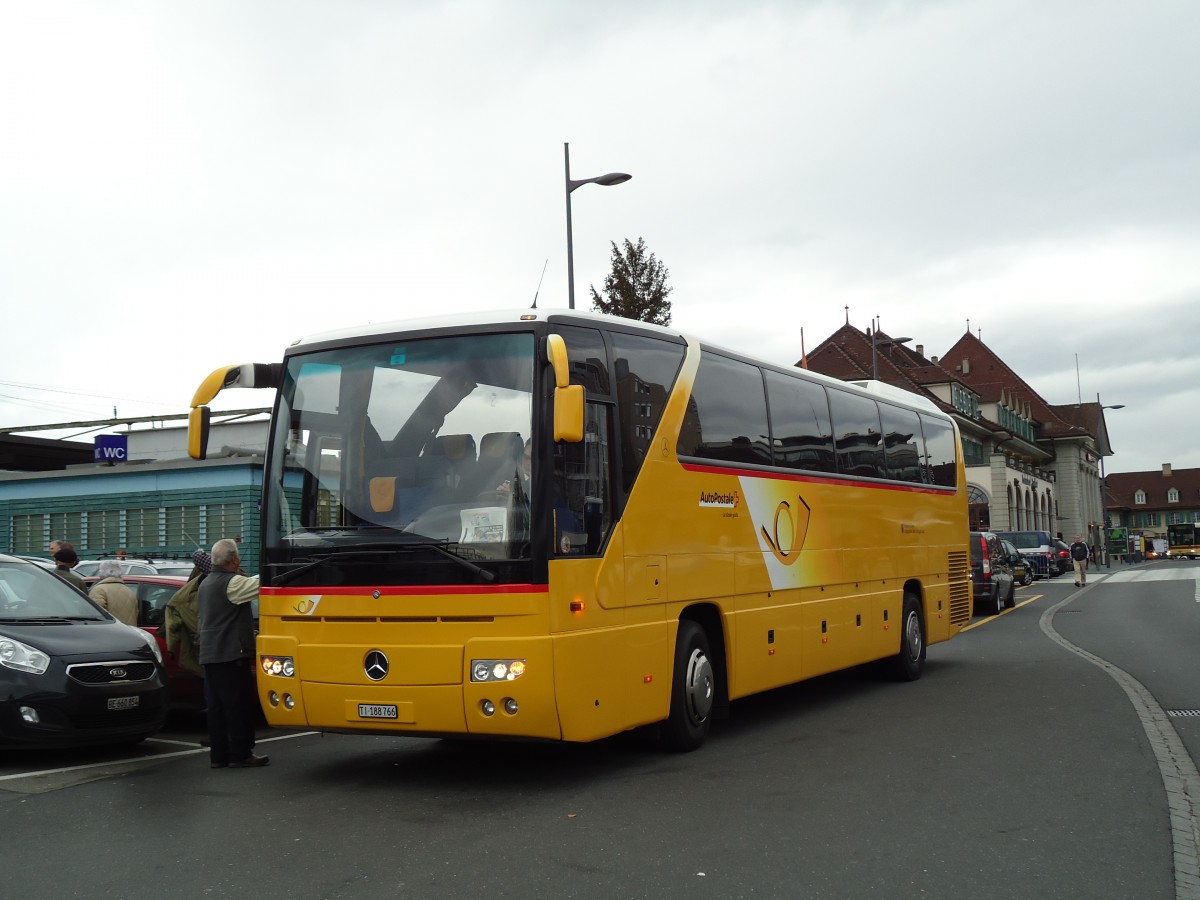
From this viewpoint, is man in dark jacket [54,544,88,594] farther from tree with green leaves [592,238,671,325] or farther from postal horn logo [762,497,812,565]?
tree with green leaves [592,238,671,325]

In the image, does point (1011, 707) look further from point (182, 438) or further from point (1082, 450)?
point (1082, 450)

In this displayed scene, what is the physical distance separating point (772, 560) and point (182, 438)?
43.2 m

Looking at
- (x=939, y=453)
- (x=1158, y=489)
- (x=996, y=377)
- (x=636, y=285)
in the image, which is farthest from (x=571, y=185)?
(x=1158, y=489)

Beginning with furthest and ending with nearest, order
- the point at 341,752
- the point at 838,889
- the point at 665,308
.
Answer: the point at 665,308 < the point at 341,752 < the point at 838,889

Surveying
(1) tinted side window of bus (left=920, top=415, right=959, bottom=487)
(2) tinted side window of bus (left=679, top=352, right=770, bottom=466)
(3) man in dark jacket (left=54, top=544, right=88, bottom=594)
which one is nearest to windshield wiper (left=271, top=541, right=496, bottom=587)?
(2) tinted side window of bus (left=679, top=352, right=770, bottom=466)

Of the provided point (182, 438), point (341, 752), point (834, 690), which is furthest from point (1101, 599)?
point (182, 438)

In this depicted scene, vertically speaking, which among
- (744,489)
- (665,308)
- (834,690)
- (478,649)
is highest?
(665,308)

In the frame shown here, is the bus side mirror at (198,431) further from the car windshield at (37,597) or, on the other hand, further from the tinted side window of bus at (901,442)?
the tinted side window of bus at (901,442)

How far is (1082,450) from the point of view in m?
111

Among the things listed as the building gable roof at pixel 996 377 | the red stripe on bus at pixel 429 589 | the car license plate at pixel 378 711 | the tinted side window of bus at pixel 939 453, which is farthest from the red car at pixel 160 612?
the building gable roof at pixel 996 377

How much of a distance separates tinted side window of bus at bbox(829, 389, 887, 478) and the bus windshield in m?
5.92

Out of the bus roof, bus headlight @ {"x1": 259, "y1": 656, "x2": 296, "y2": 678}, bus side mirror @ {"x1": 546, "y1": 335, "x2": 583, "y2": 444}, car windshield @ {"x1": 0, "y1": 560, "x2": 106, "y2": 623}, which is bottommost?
bus headlight @ {"x1": 259, "y1": 656, "x2": 296, "y2": 678}

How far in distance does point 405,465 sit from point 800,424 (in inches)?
206

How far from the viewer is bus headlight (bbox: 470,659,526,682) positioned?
8.25 metres
